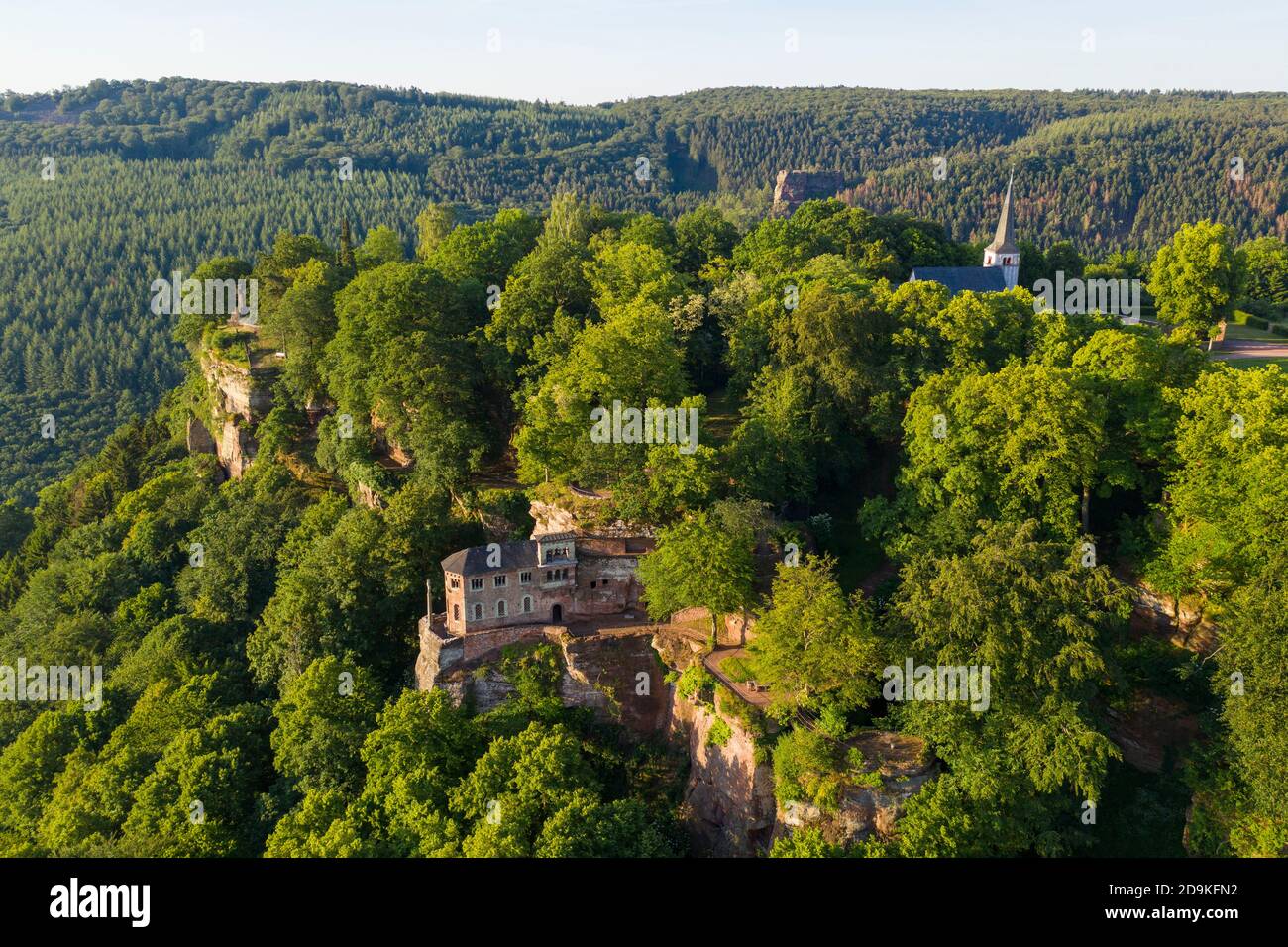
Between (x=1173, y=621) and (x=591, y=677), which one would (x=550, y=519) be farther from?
(x=1173, y=621)

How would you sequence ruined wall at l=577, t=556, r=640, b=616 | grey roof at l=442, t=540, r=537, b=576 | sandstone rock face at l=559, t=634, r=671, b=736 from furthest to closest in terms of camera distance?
ruined wall at l=577, t=556, r=640, b=616 < grey roof at l=442, t=540, r=537, b=576 < sandstone rock face at l=559, t=634, r=671, b=736

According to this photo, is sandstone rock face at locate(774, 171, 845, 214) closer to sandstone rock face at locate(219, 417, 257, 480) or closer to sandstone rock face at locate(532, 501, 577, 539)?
sandstone rock face at locate(219, 417, 257, 480)

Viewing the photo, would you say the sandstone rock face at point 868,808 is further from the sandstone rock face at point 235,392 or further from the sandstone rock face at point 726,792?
the sandstone rock face at point 235,392

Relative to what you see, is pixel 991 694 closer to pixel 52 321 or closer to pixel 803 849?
pixel 803 849

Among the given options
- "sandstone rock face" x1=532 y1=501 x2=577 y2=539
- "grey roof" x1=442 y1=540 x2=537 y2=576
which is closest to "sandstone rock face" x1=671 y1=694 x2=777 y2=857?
→ "grey roof" x1=442 y1=540 x2=537 y2=576

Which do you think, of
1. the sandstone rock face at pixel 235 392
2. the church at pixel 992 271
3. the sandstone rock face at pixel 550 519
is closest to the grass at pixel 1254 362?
the church at pixel 992 271

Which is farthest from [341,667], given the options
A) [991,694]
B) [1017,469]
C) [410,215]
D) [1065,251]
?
[410,215]
